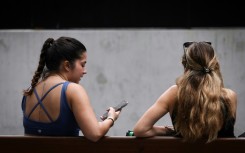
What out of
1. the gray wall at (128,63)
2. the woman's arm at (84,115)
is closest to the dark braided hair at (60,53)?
the woman's arm at (84,115)

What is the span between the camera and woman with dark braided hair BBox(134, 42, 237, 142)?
2.58 metres

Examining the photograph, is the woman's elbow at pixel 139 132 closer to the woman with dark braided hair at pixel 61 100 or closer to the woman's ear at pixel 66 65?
the woman with dark braided hair at pixel 61 100

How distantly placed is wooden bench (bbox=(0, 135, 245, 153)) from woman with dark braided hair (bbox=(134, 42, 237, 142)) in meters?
0.08

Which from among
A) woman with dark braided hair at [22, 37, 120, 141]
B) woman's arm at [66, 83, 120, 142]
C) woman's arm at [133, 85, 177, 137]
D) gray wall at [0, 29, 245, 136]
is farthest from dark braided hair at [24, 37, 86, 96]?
gray wall at [0, 29, 245, 136]

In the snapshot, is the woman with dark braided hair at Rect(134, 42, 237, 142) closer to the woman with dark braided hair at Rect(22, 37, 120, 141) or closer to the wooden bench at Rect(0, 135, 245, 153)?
the wooden bench at Rect(0, 135, 245, 153)

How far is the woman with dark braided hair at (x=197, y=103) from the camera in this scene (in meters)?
2.58

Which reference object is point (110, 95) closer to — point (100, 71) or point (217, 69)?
point (100, 71)

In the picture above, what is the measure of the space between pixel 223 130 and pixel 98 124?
750mm

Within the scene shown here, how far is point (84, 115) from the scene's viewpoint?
2.49m
